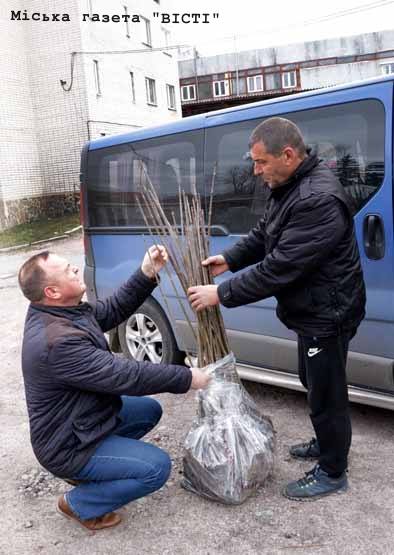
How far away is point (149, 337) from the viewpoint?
161 inches

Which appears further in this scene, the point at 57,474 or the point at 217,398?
the point at 217,398

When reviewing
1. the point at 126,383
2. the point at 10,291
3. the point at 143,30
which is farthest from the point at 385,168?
the point at 143,30

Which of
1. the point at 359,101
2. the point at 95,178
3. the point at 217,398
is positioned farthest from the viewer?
the point at 95,178

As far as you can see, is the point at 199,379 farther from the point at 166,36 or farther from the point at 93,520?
the point at 166,36

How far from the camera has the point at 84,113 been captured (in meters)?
17.4

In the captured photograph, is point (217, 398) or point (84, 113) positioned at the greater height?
point (84, 113)

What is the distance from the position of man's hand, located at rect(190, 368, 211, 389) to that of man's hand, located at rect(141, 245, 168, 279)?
2.06 feet

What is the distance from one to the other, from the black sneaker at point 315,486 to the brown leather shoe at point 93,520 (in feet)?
2.68

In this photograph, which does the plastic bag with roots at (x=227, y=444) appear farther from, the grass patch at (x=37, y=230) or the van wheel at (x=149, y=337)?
the grass patch at (x=37, y=230)

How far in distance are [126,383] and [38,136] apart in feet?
57.6

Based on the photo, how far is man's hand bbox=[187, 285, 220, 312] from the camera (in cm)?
243

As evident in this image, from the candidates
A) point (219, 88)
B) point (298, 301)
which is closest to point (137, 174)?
point (298, 301)

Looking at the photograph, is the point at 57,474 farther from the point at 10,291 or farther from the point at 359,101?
the point at 10,291

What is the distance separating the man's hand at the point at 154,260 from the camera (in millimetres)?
2715
